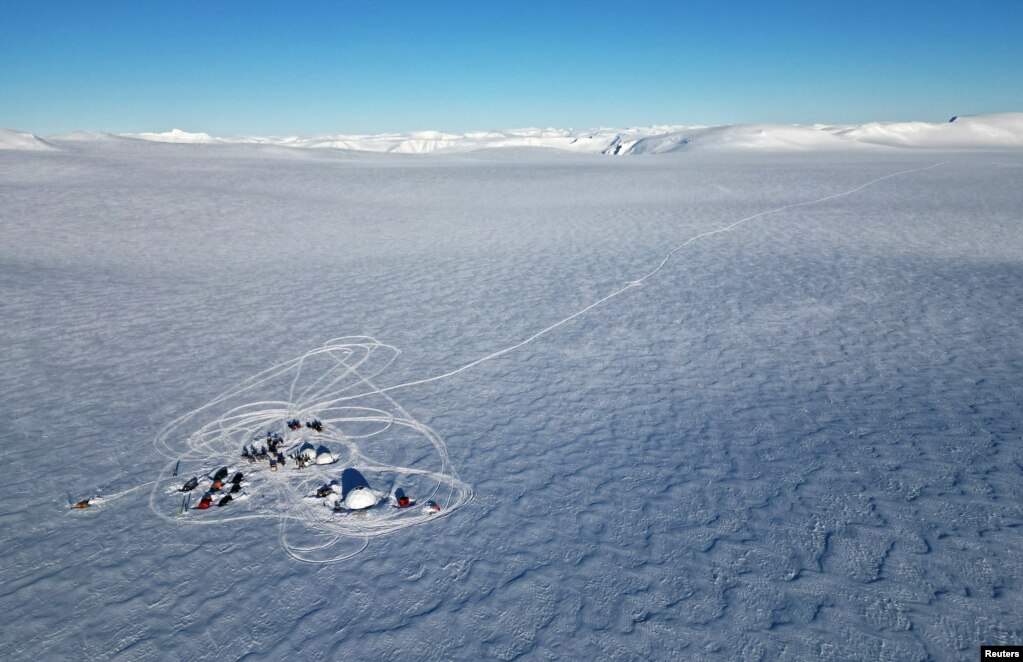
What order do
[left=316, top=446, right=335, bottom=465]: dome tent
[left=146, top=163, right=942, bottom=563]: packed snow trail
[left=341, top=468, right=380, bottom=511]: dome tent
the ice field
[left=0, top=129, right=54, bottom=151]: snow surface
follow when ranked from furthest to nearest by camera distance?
[left=0, top=129, right=54, bottom=151]: snow surface < [left=316, top=446, right=335, bottom=465]: dome tent < [left=341, top=468, right=380, bottom=511]: dome tent < [left=146, top=163, right=942, bottom=563]: packed snow trail < the ice field

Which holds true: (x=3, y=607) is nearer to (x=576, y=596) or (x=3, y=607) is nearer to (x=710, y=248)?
(x=576, y=596)

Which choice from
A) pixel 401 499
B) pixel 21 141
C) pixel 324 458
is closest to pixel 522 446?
pixel 401 499

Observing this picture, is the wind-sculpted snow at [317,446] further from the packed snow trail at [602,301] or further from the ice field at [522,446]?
the packed snow trail at [602,301]

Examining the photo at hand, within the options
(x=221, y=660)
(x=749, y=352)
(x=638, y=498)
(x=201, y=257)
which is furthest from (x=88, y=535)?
(x=201, y=257)

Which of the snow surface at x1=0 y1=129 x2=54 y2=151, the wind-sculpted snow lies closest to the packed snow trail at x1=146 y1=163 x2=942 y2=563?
the wind-sculpted snow

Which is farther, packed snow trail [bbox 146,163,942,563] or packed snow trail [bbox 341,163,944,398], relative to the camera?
packed snow trail [bbox 341,163,944,398]

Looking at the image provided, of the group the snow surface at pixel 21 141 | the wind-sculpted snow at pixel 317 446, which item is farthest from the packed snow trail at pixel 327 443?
the snow surface at pixel 21 141

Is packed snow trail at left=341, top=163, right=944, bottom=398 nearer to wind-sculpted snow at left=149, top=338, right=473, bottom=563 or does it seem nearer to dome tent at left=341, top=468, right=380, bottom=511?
wind-sculpted snow at left=149, top=338, right=473, bottom=563

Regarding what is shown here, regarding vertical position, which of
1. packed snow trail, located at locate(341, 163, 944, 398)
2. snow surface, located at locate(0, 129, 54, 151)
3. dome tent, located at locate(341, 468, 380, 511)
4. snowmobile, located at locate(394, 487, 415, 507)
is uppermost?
snow surface, located at locate(0, 129, 54, 151)
